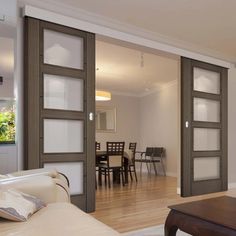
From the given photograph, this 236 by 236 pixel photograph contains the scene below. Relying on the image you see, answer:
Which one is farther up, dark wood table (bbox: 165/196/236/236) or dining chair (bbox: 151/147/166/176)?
dark wood table (bbox: 165/196/236/236)

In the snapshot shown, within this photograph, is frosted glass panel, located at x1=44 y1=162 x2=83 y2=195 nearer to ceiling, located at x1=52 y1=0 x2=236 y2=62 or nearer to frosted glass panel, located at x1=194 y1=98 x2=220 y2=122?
ceiling, located at x1=52 y1=0 x2=236 y2=62

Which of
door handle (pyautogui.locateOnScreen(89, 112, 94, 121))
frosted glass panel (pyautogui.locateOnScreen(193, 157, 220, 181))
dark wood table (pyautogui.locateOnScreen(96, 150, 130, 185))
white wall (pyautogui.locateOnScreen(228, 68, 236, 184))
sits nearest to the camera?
door handle (pyautogui.locateOnScreen(89, 112, 94, 121))

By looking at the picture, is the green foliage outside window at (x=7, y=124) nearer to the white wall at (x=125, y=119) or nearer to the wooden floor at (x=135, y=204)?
the wooden floor at (x=135, y=204)

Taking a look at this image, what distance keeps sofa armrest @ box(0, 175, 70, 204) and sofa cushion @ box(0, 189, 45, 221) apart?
96 millimetres

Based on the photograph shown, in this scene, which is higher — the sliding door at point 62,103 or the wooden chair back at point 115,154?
the sliding door at point 62,103

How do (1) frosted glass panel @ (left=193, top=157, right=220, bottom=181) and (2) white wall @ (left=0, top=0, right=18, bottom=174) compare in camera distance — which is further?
(1) frosted glass panel @ (left=193, top=157, right=220, bottom=181)

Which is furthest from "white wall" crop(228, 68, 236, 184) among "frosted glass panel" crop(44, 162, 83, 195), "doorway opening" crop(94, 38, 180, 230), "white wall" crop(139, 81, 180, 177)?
"frosted glass panel" crop(44, 162, 83, 195)

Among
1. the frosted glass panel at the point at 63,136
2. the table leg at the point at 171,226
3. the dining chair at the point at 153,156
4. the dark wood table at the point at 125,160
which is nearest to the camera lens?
the table leg at the point at 171,226

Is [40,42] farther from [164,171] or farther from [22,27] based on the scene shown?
[164,171]

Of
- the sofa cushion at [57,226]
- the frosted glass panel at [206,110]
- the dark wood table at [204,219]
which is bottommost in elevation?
the dark wood table at [204,219]

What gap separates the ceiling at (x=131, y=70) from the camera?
5.03m

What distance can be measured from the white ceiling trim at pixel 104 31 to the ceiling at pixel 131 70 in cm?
22

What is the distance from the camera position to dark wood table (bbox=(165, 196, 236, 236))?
1.63m

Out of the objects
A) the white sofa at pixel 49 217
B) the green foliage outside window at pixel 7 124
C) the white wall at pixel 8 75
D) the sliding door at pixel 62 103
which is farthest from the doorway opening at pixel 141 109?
the white sofa at pixel 49 217
